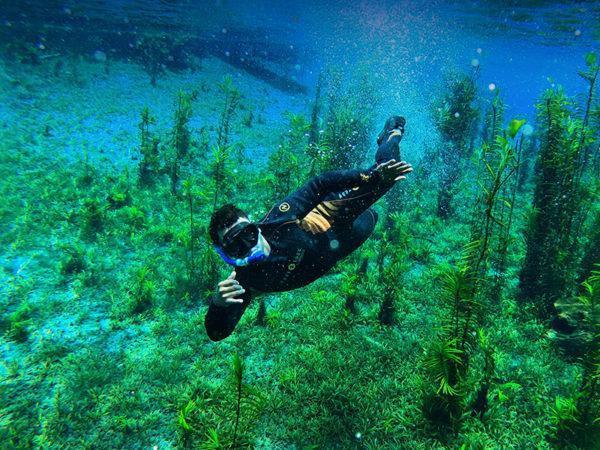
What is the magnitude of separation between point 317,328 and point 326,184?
3.54 meters

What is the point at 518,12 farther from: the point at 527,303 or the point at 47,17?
the point at 47,17

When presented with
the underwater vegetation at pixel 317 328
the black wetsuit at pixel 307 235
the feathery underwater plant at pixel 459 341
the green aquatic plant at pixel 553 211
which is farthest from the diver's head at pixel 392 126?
the green aquatic plant at pixel 553 211

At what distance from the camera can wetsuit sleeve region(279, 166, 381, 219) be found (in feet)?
12.3

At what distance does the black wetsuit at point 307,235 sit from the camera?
126 inches

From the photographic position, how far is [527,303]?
6.94 metres

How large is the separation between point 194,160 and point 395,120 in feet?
35.7

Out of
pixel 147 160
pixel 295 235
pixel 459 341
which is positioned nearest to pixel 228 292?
pixel 295 235

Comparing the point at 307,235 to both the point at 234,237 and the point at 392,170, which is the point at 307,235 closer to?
the point at 234,237

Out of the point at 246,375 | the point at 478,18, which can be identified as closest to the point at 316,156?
the point at 246,375

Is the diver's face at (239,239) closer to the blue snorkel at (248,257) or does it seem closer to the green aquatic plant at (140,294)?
the blue snorkel at (248,257)

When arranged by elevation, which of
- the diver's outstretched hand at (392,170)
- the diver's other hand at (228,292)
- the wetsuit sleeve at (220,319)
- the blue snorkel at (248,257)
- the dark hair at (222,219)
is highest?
Answer: the diver's outstretched hand at (392,170)

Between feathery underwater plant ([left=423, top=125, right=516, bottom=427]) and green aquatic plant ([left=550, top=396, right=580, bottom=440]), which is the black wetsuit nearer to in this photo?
feathery underwater plant ([left=423, top=125, right=516, bottom=427])

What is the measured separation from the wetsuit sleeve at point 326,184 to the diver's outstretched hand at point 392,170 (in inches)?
3.2

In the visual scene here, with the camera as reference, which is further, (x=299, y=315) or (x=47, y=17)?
(x=47, y=17)
